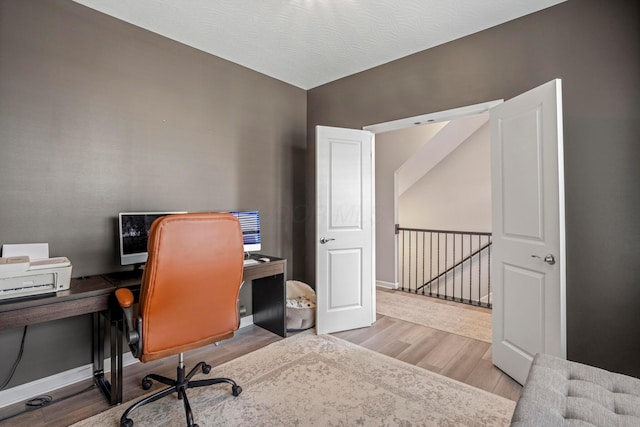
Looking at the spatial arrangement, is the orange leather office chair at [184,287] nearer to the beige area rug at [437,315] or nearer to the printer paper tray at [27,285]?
the printer paper tray at [27,285]

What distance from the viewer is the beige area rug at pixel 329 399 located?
1.83m

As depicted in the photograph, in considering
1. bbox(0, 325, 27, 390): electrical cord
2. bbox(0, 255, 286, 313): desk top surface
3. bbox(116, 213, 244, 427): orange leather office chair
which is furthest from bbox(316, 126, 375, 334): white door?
bbox(0, 325, 27, 390): electrical cord

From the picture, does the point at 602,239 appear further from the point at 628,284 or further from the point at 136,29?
the point at 136,29

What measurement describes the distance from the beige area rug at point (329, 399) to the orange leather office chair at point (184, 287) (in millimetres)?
229

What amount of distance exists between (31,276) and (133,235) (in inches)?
26.3

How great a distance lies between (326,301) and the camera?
3.15 meters

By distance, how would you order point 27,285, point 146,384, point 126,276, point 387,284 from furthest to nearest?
point 387,284
point 126,276
point 146,384
point 27,285

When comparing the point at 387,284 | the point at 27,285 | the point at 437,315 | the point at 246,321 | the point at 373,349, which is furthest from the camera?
the point at 387,284

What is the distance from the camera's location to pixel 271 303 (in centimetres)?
316

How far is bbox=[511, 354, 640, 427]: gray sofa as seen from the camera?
3.50 feet

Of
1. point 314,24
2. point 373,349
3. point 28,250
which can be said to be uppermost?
point 314,24

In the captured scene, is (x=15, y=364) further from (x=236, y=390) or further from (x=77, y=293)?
(x=236, y=390)

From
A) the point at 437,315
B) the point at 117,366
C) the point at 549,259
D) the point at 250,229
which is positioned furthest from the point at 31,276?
the point at 437,315

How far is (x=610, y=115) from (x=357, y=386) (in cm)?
251
